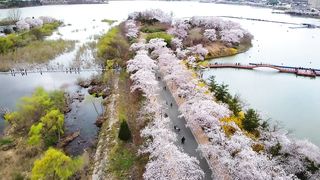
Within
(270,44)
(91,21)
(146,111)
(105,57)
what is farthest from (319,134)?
(91,21)

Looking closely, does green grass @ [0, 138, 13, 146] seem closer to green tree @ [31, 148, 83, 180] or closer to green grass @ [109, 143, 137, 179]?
green tree @ [31, 148, 83, 180]

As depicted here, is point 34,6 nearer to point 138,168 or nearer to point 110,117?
point 110,117

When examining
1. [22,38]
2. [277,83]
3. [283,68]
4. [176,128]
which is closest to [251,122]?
[176,128]

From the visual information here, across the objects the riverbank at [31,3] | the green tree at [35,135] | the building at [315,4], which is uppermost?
the building at [315,4]

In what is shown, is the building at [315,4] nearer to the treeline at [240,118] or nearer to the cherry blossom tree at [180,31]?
Result: the cherry blossom tree at [180,31]

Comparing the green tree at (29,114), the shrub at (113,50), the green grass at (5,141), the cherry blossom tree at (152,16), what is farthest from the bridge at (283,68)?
the green grass at (5,141)

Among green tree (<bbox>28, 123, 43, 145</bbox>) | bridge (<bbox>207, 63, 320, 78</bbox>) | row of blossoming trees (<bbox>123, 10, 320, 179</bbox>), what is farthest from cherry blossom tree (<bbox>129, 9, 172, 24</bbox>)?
green tree (<bbox>28, 123, 43, 145</bbox>)

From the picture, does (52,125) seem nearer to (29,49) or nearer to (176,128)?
(176,128)
